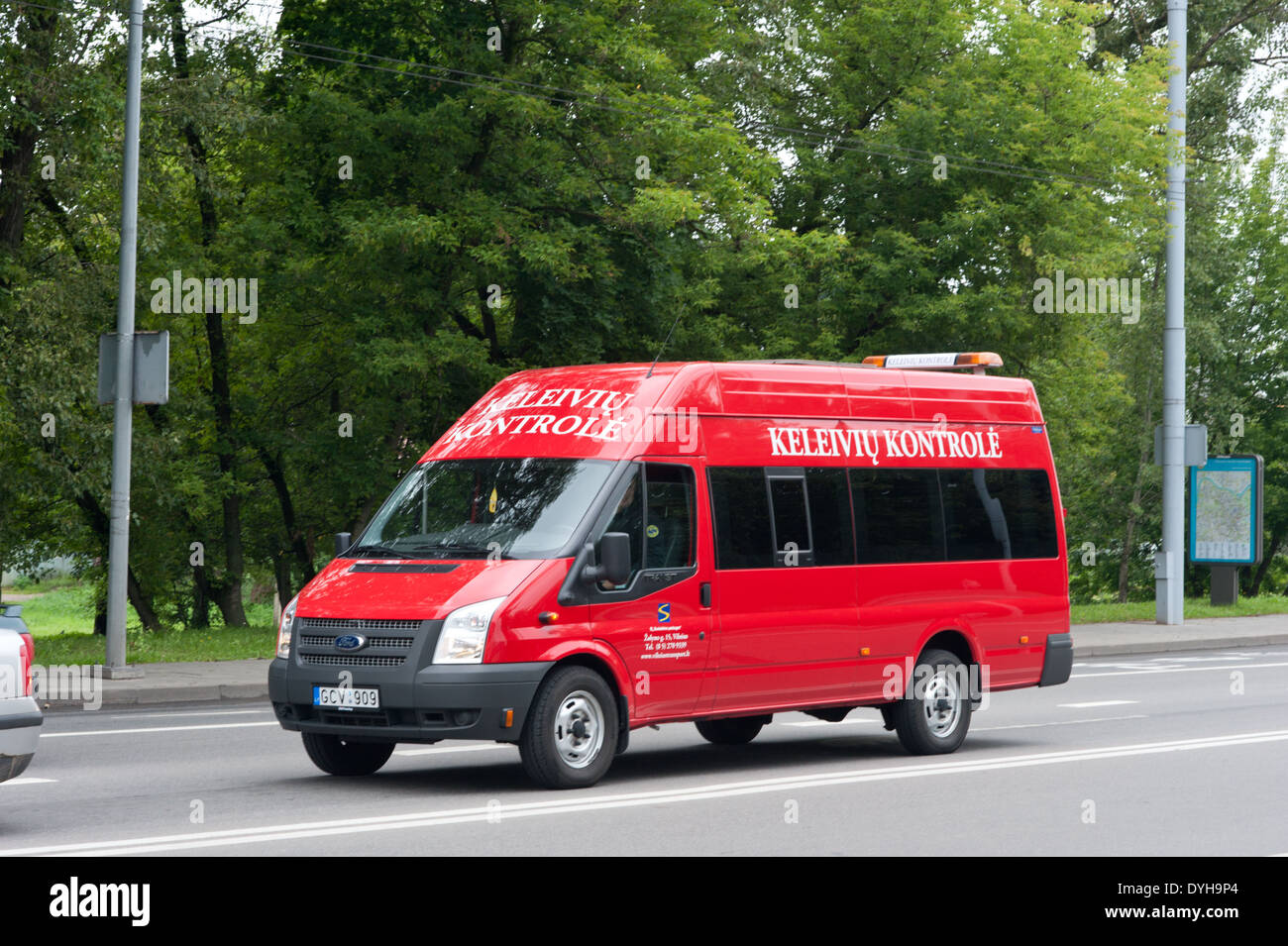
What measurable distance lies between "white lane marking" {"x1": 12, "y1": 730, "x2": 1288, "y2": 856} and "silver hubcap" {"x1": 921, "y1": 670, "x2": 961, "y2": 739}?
0.54m

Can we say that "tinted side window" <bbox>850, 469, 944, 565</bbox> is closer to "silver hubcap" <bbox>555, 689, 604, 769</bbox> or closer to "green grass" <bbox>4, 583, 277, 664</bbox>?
"silver hubcap" <bbox>555, 689, 604, 769</bbox>

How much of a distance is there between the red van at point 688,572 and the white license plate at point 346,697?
0.04 ft

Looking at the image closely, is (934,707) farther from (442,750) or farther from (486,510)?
(486,510)

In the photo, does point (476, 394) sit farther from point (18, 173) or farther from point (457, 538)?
point (457, 538)

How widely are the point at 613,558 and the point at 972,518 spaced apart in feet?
13.6

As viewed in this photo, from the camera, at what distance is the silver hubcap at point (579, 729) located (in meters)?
10.2

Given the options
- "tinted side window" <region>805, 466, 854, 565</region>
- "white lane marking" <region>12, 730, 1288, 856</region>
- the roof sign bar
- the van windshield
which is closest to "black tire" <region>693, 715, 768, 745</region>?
"white lane marking" <region>12, 730, 1288, 856</region>

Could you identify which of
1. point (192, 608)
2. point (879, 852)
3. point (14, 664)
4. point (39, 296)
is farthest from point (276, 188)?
point (879, 852)

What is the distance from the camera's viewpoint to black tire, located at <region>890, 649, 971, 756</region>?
1259 cm

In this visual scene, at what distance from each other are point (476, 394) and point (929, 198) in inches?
337

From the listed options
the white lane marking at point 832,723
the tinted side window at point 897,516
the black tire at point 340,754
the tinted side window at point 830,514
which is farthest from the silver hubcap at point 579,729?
the white lane marking at point 832,723

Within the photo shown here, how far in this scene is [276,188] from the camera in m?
26.0

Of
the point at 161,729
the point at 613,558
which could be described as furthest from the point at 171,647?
the point at 613,558

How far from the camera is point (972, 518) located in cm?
1333
